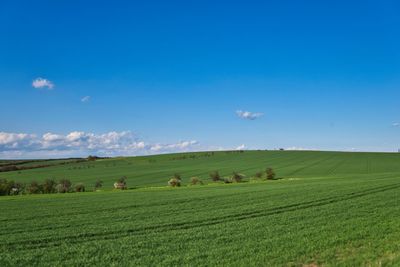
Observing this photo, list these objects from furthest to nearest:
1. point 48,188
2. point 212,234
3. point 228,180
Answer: point 228,180, point 48,188, point 212,234

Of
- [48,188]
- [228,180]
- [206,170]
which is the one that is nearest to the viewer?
[48,188]

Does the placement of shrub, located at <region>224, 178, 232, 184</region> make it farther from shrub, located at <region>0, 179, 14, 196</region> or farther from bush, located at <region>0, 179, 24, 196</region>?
shrub, located at <region>0, 179, 14, 196</region>

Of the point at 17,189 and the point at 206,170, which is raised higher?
the point at 206,170

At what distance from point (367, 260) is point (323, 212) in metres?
9.19

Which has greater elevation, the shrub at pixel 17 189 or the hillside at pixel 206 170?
the hillside at pixel 206 170

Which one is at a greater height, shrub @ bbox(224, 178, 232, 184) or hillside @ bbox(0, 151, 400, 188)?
hillside @ bbox(0, 151, 400, 188)

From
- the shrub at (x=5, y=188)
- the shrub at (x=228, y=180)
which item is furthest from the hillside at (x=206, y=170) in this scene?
the shrub at (x=5, y=188)

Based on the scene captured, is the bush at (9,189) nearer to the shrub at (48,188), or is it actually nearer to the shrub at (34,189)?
the shrub at (34,189)

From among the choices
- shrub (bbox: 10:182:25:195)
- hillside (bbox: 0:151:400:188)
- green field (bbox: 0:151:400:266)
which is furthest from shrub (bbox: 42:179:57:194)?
green field (bbox: 0:151:400:266)

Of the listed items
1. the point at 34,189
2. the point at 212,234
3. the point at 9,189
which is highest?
the point at 212,234

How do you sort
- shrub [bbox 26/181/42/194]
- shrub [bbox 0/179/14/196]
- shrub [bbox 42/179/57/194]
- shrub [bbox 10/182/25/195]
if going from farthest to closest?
shrub [bbox 42/179/57/194]
shrub [bbox 26/181/42/194]
shrub [bbox 10/182/25/195]
shrub [bbox 0/179/14/196]

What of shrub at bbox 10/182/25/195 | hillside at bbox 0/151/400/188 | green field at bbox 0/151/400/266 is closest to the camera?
green field at bbox 0/151/400/266

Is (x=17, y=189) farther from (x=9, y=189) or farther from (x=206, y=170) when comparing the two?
(x=206, y=170)

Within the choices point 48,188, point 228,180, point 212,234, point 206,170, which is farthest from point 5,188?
point 212,234
